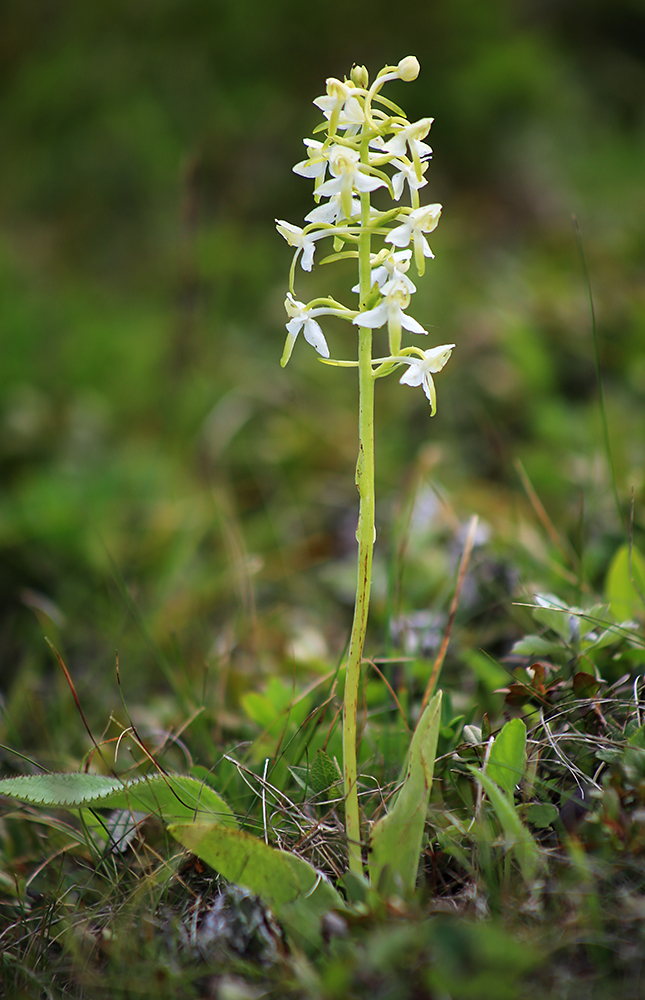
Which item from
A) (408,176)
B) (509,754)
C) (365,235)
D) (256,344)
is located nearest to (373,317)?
(365,235)

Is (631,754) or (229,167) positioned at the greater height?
(229,167)

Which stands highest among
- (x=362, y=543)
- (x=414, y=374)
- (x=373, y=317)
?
(x=373, y=317)

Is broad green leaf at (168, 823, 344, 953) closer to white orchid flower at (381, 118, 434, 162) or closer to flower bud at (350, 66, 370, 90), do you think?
white orchid flower at (381, 118, 434, 162)

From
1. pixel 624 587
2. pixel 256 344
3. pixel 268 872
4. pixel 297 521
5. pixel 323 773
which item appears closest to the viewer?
pixel 268 872

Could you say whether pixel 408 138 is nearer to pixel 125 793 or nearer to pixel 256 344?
pixel 125 793

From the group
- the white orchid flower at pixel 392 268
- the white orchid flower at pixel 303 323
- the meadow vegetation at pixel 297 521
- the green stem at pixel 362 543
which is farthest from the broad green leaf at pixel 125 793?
the white orchid flower at pixel 392 268

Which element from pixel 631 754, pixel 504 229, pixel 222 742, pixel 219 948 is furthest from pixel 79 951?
pixel 504 229

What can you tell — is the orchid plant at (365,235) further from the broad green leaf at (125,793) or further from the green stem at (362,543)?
the broad green leaf at (125,793)

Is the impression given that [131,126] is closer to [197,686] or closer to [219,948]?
[197,686]
